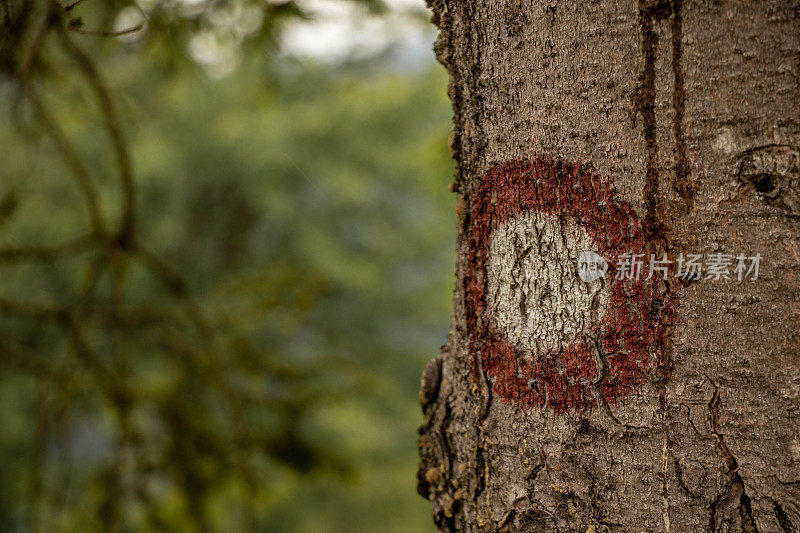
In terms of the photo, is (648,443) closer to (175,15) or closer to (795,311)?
(795,311)

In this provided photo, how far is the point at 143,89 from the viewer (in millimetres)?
8547

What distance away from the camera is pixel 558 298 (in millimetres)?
685

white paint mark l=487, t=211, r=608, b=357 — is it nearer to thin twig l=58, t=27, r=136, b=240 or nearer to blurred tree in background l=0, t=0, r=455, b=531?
thin twig l=58, t=27, r=136, b=240

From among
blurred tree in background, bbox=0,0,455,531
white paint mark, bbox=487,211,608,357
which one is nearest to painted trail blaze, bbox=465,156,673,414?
white paint mark, bbox=487,211,608,357

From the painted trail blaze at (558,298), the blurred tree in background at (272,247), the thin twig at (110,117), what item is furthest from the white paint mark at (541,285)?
the blurred tree in background at (272,247)

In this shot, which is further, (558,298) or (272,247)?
(272,247)

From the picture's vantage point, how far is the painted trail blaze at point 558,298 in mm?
648

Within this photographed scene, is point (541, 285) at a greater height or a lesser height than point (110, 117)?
lesser

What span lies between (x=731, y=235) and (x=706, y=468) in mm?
242

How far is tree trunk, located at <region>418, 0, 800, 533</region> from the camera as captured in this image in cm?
59

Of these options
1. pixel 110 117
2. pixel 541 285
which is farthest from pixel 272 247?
pixel 541 285

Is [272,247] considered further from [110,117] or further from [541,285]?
[541,285]

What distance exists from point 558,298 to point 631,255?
0.30 ft

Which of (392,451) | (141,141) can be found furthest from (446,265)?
(141,141)
